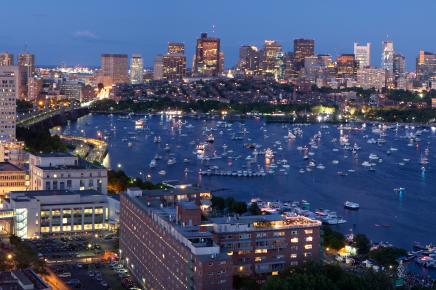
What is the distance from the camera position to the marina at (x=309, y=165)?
42.8ft

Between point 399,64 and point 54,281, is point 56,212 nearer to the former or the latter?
point 54,281

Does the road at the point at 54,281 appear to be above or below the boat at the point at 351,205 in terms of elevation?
below

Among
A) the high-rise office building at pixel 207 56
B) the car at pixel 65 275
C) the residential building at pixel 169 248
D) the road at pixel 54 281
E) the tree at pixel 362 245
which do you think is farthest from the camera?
the high-rise office building at pixel 207 56

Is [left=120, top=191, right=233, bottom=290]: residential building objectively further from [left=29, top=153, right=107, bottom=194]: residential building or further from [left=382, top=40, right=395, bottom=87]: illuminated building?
[left=382, top=40, right=395, bottom=87]: illuminated building

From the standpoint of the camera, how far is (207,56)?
58812 mm

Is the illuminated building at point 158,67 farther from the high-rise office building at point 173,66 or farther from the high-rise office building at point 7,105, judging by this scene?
the high-rise office building at point 7,105

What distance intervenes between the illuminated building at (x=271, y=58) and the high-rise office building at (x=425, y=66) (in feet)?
32.0

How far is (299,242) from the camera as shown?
7.93 m

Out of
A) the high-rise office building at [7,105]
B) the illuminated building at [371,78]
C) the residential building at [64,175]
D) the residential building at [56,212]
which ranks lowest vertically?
the residential building at [56,212]

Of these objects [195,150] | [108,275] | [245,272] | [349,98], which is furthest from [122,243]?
[349,98]

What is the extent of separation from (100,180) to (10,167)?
1.68m

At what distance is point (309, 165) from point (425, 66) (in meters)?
43.2

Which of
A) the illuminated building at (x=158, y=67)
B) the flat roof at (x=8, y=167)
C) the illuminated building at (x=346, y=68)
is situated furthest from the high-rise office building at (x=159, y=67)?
the flat roof at (x=8, y=167)

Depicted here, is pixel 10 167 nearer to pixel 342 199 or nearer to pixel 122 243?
pixel 122 243
